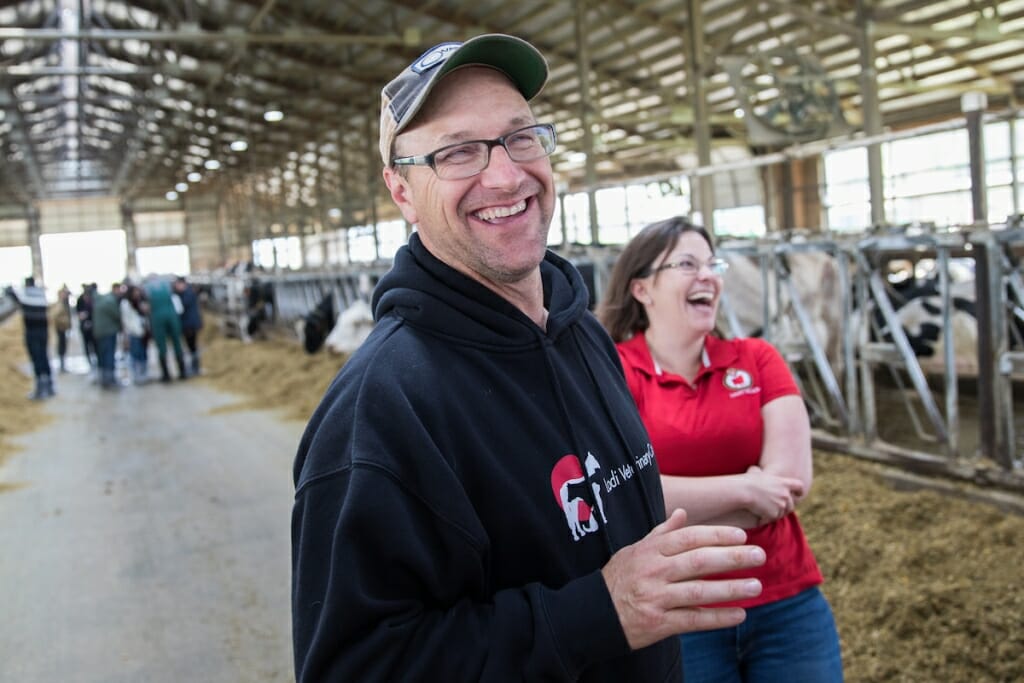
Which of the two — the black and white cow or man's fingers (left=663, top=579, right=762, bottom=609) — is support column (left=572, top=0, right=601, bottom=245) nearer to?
the black and white cow

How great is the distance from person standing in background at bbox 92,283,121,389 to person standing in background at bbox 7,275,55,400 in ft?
3.08

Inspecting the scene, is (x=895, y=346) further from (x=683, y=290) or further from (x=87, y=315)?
(x=87, y=315)

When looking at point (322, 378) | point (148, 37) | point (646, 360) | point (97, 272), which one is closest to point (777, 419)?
point (646, 360)

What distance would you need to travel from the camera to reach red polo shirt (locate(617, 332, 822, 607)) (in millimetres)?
2027

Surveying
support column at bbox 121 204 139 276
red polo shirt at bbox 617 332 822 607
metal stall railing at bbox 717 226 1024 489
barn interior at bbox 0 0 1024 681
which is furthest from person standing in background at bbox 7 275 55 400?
support column at bbox 121 204 139 276

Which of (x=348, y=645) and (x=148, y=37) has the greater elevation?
(x=148, y=37)

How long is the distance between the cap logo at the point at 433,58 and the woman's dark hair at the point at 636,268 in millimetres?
1189

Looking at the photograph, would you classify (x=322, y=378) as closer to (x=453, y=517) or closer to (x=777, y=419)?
(x=777, y=419)

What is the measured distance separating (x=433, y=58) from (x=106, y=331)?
1310 cm

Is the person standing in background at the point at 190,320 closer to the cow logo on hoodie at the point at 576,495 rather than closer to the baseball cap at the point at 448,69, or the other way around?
the baseball cap at the point at 448,69

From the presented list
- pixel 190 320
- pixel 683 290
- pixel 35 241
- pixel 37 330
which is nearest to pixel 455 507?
pixel 683 290

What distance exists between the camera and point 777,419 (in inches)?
85.0

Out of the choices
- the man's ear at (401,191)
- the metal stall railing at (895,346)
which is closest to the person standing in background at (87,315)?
the metal stall railing at (895,346)

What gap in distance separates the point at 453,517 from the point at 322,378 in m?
9.83
